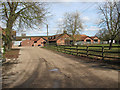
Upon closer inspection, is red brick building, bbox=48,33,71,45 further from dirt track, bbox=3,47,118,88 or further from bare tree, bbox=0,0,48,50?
dirt track, bbox=3,47,118,88

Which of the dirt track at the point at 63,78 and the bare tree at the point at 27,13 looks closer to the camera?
the dirt track at the point at 63,78

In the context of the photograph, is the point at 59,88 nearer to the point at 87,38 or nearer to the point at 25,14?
the point at 25,14

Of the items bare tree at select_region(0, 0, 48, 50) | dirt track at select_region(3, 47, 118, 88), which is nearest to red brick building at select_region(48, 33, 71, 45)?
bare tree at select_region(0, 0, 48, 50)

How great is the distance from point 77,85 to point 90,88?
0.53 m

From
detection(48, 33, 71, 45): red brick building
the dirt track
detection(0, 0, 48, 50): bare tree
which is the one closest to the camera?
the dirt track

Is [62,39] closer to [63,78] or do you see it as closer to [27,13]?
[27,13]

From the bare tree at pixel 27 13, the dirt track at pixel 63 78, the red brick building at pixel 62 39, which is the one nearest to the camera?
the dirt track at pixel 63 78

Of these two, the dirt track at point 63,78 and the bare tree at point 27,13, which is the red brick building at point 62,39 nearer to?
the bare tree at point 27,13

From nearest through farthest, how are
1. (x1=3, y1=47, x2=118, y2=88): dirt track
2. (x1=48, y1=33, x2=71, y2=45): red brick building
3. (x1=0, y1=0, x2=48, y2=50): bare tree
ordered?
1. (x1=3, y1=47, x2=118, y2=88): dirt track
2. (x1=0, y1=0, x2=48, y2=50): bare tree
3. (x1=48, y1=33, x2=71, y2=45): red brick building

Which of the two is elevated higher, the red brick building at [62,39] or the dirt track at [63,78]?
the red brick building at [62,39]

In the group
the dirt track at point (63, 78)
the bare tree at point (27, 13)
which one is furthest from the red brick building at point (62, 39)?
the dirt track at point (63, 78)

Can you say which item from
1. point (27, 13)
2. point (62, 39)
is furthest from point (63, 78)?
point (62, 39)

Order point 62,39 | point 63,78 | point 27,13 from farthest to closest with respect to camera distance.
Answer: point 62,39, point 27,13, point 63,78

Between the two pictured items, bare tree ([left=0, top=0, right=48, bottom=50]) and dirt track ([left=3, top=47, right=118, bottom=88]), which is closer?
dirt track ([left=3, top=47, right=118, bottom=88])
